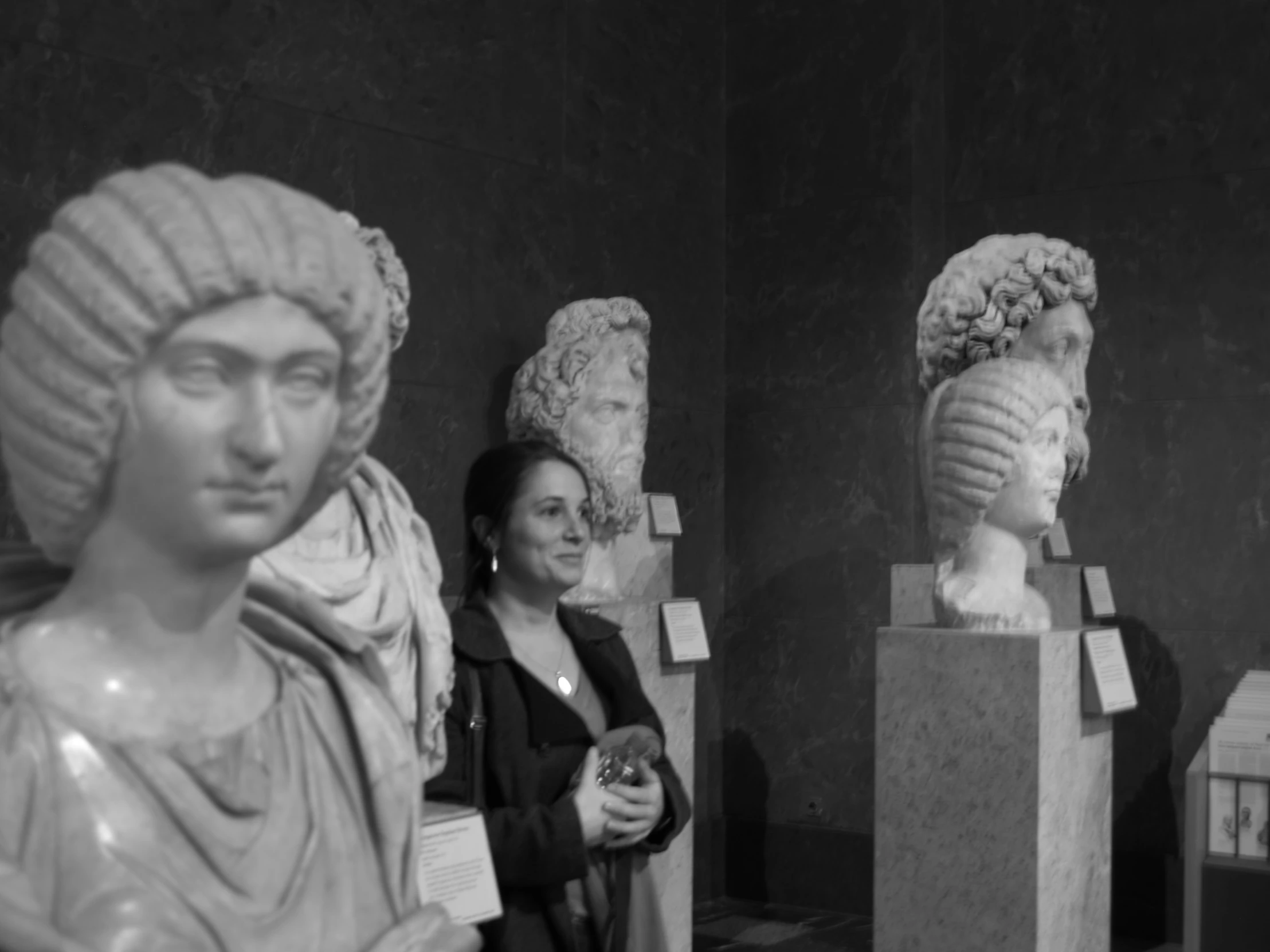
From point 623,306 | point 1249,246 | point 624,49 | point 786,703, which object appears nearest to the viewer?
point 623,306

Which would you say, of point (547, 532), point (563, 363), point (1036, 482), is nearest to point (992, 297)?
point (1036, 482)

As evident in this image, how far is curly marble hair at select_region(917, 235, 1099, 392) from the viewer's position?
16.4 feet

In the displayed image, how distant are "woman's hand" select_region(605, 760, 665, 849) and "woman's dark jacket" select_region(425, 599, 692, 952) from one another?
6cm

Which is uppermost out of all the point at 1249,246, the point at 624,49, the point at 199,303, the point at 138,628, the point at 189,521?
the point at 624,49

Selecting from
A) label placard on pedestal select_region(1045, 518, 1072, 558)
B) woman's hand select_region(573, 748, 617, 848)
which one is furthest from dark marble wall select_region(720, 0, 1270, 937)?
woman's hand select_region(573, 748, 617, 848)

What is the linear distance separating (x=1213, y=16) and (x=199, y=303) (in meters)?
6.14

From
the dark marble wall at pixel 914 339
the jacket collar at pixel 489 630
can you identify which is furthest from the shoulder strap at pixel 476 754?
the dark marble wall at pixel 914 339

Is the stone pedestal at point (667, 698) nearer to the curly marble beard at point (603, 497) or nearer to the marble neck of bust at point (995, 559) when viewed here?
the curly marble beard at point (603, 497)

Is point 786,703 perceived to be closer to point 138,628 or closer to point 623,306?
point 623,306

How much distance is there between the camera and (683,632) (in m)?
5.58

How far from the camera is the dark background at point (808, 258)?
5.65 m

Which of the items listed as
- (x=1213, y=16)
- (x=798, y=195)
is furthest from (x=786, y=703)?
(x=1213, y=16)

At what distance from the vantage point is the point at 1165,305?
6.56 m

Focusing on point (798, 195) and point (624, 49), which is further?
point (798, 195)
